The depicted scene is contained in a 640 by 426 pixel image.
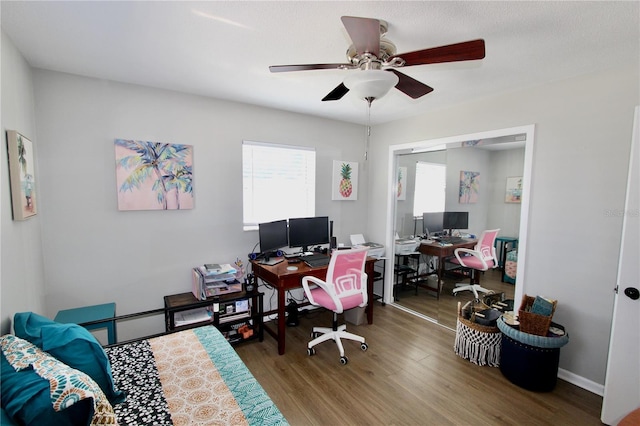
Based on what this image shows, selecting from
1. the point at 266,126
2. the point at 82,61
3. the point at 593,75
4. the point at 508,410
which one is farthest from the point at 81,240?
the point at 593,75

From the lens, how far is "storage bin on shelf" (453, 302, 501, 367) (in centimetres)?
258

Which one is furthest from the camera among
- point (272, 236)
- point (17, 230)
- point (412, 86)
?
point (272, 236)

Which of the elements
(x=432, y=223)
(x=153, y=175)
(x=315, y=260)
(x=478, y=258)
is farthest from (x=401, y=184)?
(x=153, y=175)

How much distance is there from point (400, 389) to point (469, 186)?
2.18 meters

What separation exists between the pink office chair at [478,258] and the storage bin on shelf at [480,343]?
26.1 inches

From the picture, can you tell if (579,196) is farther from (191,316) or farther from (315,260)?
(191,316)

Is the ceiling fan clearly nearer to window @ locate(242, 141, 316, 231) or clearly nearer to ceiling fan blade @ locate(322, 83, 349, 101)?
ceiling fan blade @ locate(322, 83, 349, 101)

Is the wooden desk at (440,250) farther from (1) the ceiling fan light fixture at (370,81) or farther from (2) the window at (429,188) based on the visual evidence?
(1) the ceiling fan light fixture at (370,81)

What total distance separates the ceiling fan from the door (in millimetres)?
1415

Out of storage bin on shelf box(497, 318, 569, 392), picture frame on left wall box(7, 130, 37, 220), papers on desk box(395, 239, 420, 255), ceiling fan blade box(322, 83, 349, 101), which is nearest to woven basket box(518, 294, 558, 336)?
storage bin on shelf box(497, 318, 569, 392)

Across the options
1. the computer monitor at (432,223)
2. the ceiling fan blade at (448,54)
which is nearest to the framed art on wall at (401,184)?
the computer monitor at (432,223)

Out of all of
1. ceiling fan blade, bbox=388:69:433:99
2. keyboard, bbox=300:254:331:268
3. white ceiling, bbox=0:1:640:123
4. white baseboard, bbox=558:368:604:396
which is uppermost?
white ceiling, bbox=0:1:640:123

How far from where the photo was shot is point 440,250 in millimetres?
3574

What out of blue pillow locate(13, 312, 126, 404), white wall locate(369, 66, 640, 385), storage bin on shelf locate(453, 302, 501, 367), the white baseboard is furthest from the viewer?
storage bin on shelf locate(453, 302, 501, 367)
